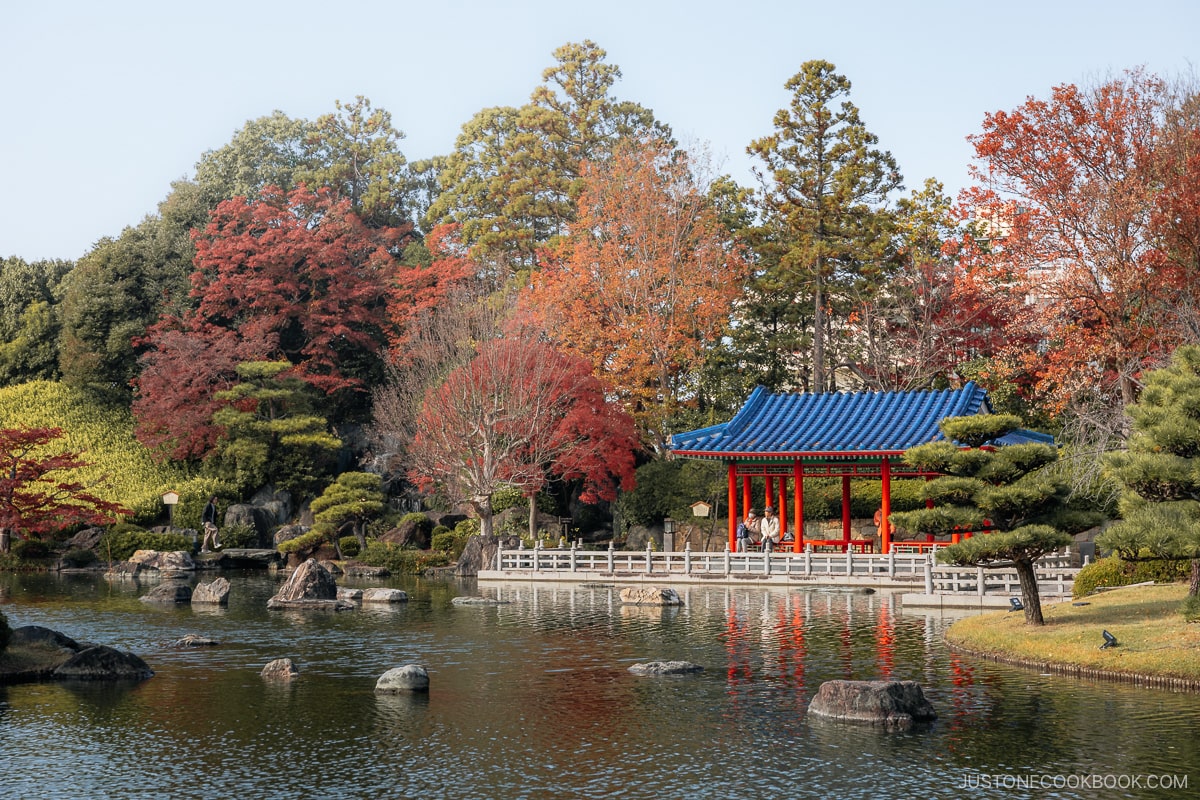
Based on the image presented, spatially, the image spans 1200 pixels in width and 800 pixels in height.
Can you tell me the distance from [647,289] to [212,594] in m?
22.5

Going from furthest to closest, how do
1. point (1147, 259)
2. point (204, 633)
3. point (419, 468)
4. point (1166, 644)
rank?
1. point (419, 468)
2. point (1147, 259)
3. point (204, 633)
4. point (1166, 644)

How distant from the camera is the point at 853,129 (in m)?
51.3

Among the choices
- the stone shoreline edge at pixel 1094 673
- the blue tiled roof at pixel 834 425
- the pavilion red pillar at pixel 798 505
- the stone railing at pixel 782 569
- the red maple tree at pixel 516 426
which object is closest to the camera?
the stone shoreline edge at pixel 1094 673

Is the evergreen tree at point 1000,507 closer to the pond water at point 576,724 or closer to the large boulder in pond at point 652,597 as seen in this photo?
the pond water at point 576,724

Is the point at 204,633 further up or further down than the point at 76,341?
further down

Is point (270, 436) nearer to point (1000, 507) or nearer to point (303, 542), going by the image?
point (303, 542)

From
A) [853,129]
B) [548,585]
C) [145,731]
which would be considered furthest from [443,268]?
[145,731]

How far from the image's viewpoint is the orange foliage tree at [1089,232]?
30109mm

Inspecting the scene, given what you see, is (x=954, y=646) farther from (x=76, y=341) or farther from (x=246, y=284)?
(x=76, y=341)

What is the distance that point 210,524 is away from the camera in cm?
4672

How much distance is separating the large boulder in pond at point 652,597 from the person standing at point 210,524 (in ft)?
66.7

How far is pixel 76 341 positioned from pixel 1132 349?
1842 inches

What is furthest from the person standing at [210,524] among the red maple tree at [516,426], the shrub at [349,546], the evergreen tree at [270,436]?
the red maple tree at [516,426]

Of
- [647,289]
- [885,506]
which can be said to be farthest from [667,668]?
[647,289]
